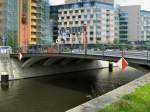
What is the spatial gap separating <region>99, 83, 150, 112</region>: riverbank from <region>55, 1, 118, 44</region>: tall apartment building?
5237 inches

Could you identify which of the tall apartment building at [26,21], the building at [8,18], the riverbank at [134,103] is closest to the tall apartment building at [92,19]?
the tall apartment building at [26,21]

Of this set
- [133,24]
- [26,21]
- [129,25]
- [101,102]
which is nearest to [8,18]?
[26,21]

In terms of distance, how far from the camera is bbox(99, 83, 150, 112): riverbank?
Result: 15575mm

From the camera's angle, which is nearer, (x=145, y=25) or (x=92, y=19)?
(x=92, y=19)

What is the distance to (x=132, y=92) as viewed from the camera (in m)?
20.3

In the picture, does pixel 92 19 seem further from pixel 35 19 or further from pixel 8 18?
pixel 8 18

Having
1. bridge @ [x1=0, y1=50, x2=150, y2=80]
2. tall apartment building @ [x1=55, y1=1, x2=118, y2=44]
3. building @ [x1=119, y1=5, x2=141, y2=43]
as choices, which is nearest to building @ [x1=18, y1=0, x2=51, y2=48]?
tall apartment building @ [x1=55, y1=1, x2=118, y2=44]

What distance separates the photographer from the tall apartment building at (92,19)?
157 meters

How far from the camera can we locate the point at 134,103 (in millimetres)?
17000

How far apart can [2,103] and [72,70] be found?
43.0 meters

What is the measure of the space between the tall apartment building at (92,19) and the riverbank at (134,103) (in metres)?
133

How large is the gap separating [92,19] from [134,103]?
467 feet

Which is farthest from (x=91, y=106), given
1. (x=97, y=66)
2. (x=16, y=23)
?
(x=16, y=23)

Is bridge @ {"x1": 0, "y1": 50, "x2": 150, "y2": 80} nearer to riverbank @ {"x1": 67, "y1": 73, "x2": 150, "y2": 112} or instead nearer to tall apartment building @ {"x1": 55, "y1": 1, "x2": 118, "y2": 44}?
riverbank @ {"x1": 67, "y1": 73, "x2": 150, "y2": 112}
